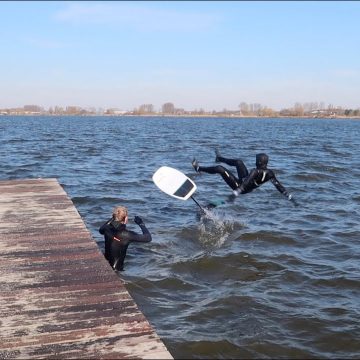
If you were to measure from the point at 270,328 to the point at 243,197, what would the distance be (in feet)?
35.0

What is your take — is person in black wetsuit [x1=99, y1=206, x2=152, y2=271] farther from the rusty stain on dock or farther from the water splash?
→ the water splash

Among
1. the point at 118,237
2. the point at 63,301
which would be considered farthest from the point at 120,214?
the point at 63,301

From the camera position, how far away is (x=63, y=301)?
581 centimetres

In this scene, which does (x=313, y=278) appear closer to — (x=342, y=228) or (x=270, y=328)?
(x=270, y=328)

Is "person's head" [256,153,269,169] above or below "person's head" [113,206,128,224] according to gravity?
above

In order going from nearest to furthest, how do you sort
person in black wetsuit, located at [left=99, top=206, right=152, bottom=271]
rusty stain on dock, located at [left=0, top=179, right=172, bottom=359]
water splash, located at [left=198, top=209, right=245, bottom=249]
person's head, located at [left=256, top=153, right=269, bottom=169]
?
rusty stain on dock, located at [left=0, top=179, right=172, bottom=359], person in black wetsuit, located at [left=99, top=206, right=152, bottom=271], water splash, located at [left=198, top=209, right=245, bottom=249], person's head, located at [left=256, top=153, right=269, bottom=169]

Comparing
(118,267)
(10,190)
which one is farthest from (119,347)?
(10,190)

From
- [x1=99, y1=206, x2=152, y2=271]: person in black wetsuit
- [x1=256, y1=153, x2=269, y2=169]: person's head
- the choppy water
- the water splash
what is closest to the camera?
the choppy water

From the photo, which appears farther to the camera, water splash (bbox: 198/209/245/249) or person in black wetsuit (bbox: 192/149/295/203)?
person in black wetsuit (bbox: 192/149/295/203)

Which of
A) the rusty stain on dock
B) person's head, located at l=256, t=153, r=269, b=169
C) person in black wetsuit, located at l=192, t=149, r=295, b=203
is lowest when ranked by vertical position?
the rusty stain on dock

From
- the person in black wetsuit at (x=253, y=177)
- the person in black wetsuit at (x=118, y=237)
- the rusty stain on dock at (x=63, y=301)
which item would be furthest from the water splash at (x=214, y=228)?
the rusty stain on dock at (x=63, y=301)

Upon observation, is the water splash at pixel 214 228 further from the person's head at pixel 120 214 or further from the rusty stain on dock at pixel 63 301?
the rusty stain on dock at pixel 63 301

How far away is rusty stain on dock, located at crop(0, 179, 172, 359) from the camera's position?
4.76 metres

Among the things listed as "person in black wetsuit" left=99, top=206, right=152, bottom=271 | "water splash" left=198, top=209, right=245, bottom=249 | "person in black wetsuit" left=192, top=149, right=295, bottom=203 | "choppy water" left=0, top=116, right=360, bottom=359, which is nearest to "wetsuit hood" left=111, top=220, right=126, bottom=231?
"person in black wetsuit" left=99, top=206, right=152, bottom=271
